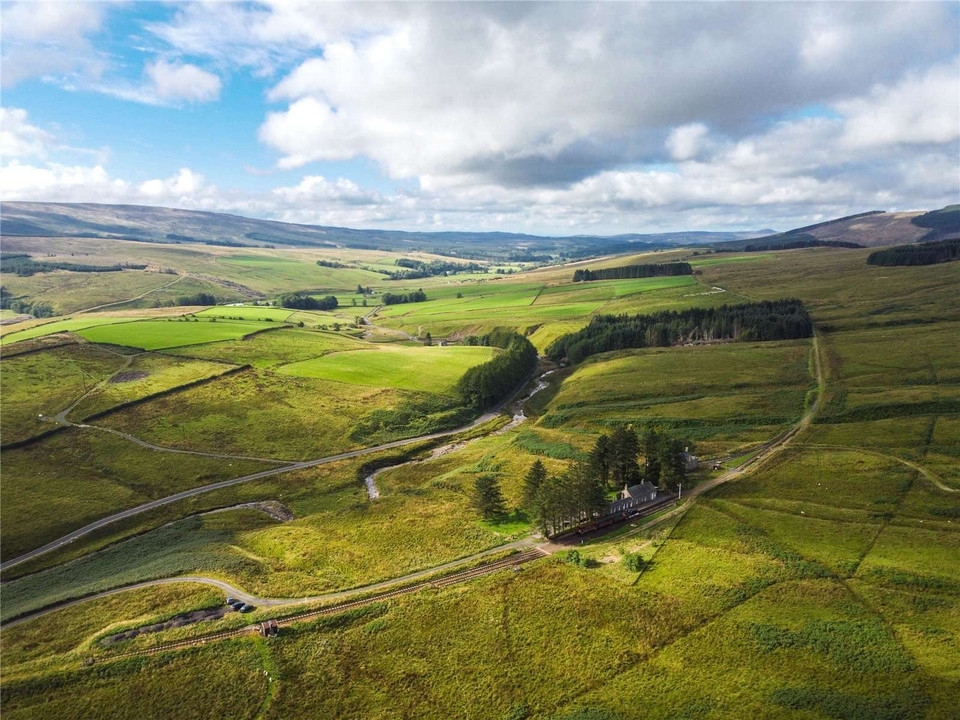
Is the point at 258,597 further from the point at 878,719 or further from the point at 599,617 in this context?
the point at 878,719

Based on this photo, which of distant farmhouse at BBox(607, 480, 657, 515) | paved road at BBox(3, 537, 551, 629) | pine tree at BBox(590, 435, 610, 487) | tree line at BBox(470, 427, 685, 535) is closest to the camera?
paved road at BBox(3, 537, 551, 629)

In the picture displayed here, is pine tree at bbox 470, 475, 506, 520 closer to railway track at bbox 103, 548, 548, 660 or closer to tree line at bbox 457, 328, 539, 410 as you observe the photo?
railway track at bbox 103, 548, 548, 660

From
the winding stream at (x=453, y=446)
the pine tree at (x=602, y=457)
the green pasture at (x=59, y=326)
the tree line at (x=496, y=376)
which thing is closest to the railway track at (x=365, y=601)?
the pine tree at (x=602, y=457)

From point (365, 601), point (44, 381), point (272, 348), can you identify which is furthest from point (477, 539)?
point (44, 381)

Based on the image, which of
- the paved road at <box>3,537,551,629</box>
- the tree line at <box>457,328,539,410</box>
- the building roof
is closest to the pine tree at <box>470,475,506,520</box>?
the paved road at <box>3,537,551,629</box>

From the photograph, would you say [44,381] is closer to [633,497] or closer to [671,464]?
[633,497]

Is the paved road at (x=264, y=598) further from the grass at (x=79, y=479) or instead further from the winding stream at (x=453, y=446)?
the winding stream at (x=453, y=446)
